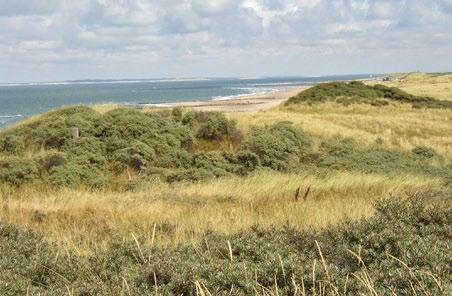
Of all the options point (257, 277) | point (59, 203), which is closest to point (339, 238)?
point (257, 277)

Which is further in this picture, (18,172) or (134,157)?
(134,157)

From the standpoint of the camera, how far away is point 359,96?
46688mm

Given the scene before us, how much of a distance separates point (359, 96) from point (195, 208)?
38905 millimetres

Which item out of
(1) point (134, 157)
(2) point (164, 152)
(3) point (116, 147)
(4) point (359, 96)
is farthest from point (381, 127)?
(4) point (359, 96)

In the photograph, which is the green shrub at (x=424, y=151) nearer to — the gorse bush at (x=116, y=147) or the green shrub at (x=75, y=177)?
the gorse bush at (x=116, y=147)

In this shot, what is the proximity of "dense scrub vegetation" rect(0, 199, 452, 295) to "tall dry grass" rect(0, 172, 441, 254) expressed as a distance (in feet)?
1.99

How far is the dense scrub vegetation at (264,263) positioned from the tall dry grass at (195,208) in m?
0.61

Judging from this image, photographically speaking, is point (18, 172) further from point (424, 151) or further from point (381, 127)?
point (381, 127)

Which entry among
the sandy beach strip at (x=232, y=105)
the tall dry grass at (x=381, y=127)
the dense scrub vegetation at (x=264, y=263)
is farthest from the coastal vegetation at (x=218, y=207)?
the sandy beach strip at (x=232, y=105)

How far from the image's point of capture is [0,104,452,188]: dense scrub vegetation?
14.9 metres

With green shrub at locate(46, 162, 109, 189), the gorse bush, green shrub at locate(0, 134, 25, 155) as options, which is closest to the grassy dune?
the gorse bush

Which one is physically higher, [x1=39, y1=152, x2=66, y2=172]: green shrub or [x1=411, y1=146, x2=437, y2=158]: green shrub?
[x1=39, y1=152, x2=66, y2=172]: green shrub

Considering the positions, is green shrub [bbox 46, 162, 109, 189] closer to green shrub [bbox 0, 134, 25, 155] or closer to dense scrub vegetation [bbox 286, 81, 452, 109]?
green shrub [bbox 0, 134, 25, 155]

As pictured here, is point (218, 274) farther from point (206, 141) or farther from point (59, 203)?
point (206, 141)
